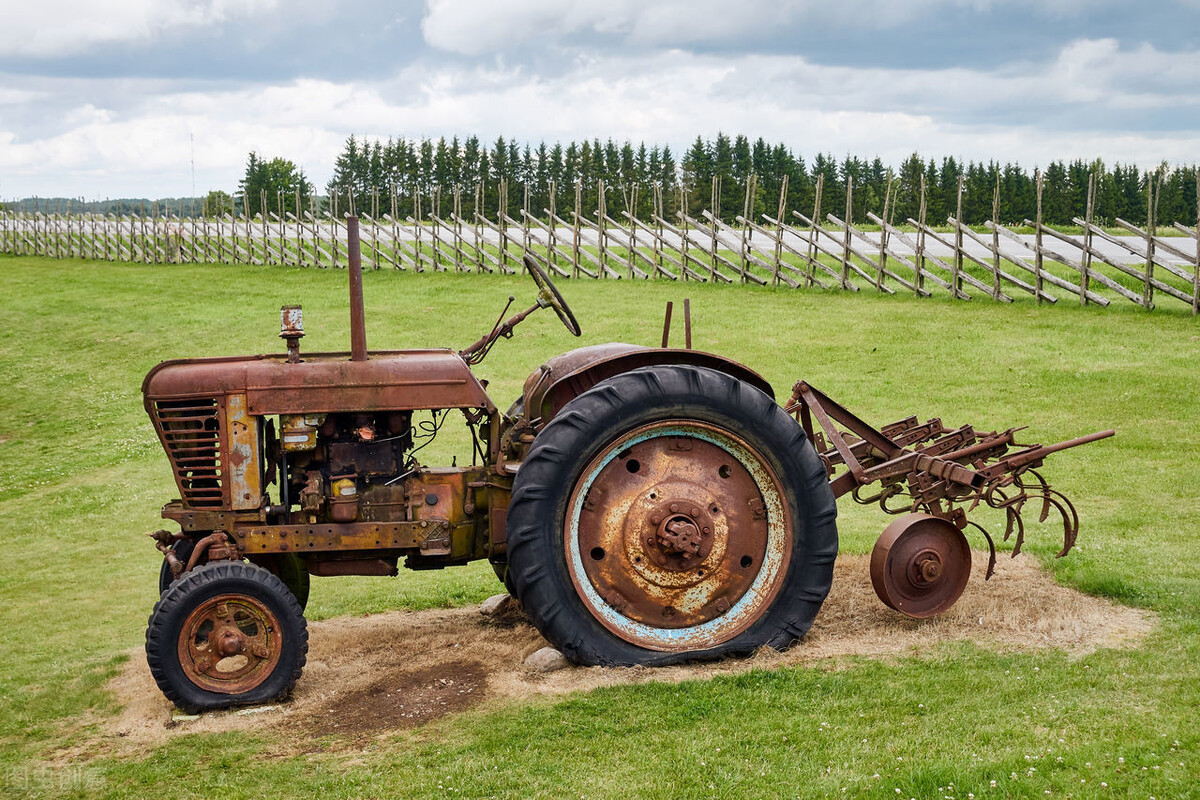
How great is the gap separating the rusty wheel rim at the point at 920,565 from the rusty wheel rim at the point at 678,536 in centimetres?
73

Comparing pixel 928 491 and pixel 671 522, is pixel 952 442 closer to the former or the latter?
pixel 928 491

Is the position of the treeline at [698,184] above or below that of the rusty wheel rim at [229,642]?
above

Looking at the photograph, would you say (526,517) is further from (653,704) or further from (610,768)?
(610,768)

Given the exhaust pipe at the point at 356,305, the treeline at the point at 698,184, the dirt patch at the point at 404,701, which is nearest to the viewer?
the dirt patch at the point at 404,701

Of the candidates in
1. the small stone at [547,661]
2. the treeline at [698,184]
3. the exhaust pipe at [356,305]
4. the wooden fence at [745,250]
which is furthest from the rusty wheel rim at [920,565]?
the treeline at [698,184]

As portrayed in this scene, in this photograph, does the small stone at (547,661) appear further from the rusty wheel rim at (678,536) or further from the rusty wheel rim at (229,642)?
the rusty wheel rim at (229,642)

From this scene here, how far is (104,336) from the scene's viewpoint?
25.4 meters

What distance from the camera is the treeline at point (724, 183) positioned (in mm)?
60906

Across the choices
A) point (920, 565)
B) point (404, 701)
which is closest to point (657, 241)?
point (920, 565)

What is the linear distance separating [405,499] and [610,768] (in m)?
2.24

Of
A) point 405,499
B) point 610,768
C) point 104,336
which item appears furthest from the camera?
point 104,336

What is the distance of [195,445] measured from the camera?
5.99 m

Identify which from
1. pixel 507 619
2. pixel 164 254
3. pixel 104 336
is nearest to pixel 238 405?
pixel 507 619

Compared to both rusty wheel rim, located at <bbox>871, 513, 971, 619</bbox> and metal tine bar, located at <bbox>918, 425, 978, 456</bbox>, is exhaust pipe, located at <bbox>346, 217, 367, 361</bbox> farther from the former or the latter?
metal tine bar, located at <bbox>918, 425, 978, 456</bbox>
